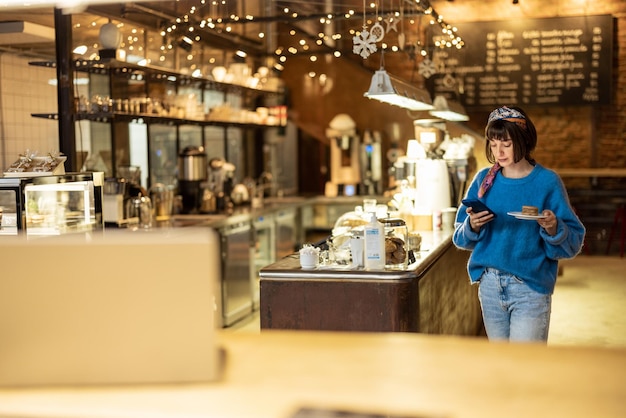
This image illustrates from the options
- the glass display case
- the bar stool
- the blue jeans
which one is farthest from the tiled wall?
A: the bar stool

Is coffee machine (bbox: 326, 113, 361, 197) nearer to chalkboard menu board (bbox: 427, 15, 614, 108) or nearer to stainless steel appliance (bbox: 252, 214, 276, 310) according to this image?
chalkboard menu board (bbox: 427, 15, 614, 108)

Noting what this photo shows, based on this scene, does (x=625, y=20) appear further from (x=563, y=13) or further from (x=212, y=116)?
(x=212, y=116)

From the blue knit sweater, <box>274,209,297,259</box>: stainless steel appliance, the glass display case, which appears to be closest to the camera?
the blue knit sweater

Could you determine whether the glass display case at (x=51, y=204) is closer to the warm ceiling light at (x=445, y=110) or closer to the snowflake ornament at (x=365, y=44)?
the snowflake ornament at (x=365, y=44)

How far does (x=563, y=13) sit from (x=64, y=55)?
734cm

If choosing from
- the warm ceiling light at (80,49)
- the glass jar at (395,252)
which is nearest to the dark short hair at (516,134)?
the glass jar at (395,252)

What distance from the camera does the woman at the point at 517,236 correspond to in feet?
12.2

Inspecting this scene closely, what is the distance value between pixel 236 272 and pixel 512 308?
4.20m

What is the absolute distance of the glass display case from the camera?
4688 millimetres

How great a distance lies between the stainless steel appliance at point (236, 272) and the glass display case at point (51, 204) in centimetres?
200

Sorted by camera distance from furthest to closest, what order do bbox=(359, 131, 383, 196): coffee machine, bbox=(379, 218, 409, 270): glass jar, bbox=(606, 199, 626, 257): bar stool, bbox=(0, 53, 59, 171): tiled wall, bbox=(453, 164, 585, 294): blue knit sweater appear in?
bbox=(606, 199, 626, 257): bar stool, bbox=(359, 131, 383, 196): coffee machine, bbox=(0, 53, 59, 171): tiled wall, bbox=(379, 218, 409, 270): glass jar, bbox=(453, 164, 585, 294): blue knit sweater

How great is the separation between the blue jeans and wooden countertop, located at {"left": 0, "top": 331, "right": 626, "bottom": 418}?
60.0 inches

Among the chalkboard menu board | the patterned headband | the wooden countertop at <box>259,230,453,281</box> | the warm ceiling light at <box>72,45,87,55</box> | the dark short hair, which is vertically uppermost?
the chalkboard menu board

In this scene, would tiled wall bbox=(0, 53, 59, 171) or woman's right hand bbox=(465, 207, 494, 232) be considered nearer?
woman's right hand bbox=(465, 207, 494, 232)
